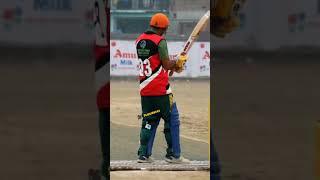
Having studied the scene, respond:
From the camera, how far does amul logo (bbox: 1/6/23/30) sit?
3.09m

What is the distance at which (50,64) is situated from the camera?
3.02 m

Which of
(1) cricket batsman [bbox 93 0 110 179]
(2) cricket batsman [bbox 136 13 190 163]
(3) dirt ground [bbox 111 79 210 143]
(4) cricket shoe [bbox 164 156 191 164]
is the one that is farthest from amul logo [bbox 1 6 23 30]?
(3) dirt ground [bbox 111 79 210 143]

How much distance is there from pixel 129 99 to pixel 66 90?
1089 centimetres

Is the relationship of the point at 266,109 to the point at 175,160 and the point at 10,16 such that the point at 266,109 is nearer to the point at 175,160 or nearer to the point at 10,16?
the point at 10,16

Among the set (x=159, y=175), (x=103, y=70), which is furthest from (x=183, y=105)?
(x=103, y=70)

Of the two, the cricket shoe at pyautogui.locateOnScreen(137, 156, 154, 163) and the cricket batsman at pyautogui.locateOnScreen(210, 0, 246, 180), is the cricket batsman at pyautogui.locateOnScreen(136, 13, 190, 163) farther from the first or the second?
the cricket batsman at pyautogui.locateOnScreen(210, 0, 246, 180)

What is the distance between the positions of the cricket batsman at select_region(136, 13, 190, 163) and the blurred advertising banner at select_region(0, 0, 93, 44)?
9.50 feet

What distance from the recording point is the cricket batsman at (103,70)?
3.27 meters

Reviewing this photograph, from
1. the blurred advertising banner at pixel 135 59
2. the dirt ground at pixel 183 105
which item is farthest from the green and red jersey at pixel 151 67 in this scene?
the blurred advertising banner at pixel 135 59

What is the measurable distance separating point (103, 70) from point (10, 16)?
1.94 feet

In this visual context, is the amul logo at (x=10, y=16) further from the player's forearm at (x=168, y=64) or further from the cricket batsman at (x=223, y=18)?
the player's forearm at (x=168, y=64)

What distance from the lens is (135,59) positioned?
19.8 meters

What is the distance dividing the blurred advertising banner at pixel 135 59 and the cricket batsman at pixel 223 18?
15362mm

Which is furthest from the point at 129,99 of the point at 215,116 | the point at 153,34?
the point at 215,116
